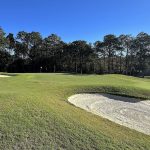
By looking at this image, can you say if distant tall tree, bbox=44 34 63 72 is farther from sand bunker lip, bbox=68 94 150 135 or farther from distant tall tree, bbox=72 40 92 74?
sand bunker lip, bbox=68 94 150 135

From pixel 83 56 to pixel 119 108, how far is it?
6525 cm

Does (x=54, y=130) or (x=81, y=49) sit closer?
(x=54, y=130)

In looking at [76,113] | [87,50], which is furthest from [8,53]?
[76,113]

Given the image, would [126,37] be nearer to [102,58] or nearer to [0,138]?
[102,58]

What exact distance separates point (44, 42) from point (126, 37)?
26.5 meters

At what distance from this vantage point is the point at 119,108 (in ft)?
53.5

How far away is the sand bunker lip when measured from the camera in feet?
43.4

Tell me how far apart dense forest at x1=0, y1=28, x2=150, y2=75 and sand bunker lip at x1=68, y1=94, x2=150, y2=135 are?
194 ft

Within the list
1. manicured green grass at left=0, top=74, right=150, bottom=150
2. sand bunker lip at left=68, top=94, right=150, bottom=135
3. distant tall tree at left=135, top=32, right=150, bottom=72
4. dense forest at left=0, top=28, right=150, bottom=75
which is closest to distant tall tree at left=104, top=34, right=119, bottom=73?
dense forest at left=0, top=28, right=150, bottom=75

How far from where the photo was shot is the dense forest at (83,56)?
7925cm

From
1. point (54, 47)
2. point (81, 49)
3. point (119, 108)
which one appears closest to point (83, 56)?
point (81, 49)

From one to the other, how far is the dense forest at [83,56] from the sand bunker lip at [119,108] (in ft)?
194

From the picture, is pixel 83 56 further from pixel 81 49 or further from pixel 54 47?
pixel 54 47

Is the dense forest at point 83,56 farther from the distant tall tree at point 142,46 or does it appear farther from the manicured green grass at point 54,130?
the manicured green grass at point 54,130
